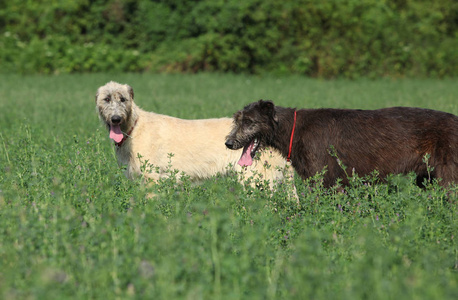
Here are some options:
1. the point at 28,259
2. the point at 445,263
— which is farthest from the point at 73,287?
the point at 445,263

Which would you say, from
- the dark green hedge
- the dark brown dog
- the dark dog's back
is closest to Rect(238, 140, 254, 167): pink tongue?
the dark brown dog

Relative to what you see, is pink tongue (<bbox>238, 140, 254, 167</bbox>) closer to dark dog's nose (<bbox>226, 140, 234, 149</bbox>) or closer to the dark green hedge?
dark dog's nose (<bbox>226, 140, 234, 149</bbox>)

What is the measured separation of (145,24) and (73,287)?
26194 mm

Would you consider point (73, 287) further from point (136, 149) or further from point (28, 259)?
point (136, 149)

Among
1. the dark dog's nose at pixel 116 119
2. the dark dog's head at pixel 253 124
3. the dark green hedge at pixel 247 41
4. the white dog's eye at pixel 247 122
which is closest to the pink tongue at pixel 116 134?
the dark dog's nose at pixel 116 119

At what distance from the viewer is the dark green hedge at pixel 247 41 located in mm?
26344

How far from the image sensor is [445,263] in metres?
3.88

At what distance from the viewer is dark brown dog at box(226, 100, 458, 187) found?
592 cm

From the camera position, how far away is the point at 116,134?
712 cm

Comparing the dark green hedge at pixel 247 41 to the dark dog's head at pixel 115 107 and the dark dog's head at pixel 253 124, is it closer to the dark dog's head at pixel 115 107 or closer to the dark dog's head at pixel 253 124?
the dark dog's head at pixel 115 107

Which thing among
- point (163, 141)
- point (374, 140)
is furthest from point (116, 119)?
point (374, 140)

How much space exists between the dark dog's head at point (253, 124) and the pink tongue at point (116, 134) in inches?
58.4

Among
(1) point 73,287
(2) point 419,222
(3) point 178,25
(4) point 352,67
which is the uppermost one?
(3) point 178,25

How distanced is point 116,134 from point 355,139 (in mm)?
2868
